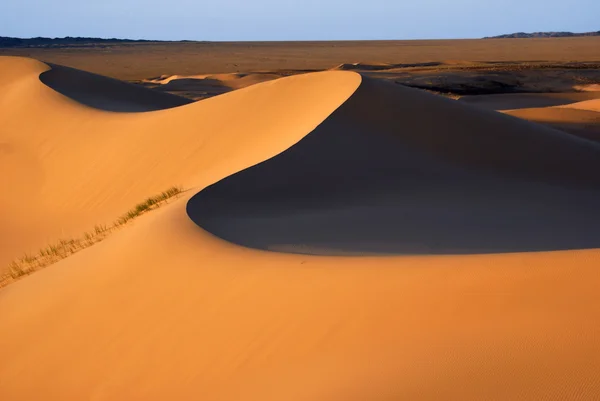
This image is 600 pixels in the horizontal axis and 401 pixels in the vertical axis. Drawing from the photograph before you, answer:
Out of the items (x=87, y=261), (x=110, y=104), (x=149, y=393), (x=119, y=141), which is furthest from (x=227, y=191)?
(x=110, y=104)

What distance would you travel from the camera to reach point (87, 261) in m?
8.16

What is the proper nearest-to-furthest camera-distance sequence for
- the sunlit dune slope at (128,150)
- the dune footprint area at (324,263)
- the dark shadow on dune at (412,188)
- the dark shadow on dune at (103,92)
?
the dune footprint area at (324,263)
the dark shadow on dune at (412,188)
the sunlit dune slope at (128,150)
the dark shadow on dune at (103,92)

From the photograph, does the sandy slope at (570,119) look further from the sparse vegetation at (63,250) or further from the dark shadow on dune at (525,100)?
the sparse vegetation at (63,250)

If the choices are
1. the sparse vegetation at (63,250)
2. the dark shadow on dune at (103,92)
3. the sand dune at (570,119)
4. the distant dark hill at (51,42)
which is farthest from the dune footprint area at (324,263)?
the distant dark hill at (51,42)

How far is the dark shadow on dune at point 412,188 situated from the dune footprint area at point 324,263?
0.04 metres

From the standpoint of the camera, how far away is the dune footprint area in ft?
14.0

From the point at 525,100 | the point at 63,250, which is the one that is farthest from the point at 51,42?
the point at 63,250

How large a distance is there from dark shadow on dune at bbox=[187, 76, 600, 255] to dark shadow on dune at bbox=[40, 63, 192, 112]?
429 inches

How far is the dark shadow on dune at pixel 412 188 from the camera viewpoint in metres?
7.52

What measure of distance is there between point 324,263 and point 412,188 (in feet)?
15.3

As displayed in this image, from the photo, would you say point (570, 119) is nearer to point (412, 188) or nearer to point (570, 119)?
point (570, 119)

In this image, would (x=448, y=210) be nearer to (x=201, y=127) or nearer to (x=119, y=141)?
(x=201, y=127)

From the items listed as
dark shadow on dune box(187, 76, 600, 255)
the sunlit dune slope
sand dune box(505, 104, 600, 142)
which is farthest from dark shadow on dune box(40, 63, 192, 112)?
dark shadow on dune box(187, 76, 600, 255)

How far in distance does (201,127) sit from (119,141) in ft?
7.85
